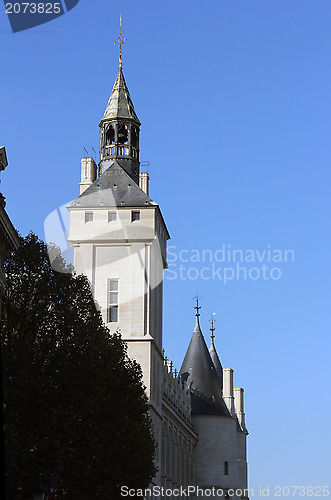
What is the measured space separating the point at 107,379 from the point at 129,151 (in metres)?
24.0

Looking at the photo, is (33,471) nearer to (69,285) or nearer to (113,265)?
(69,285)

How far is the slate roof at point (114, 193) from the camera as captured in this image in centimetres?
4716

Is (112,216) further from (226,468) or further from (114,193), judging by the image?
(226,468)

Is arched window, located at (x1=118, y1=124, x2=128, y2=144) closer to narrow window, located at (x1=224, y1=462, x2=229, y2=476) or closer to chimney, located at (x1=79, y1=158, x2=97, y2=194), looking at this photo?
chimney, located at (x1=79, y1=158, x2=97, y2=194)

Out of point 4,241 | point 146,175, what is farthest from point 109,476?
point 146,175

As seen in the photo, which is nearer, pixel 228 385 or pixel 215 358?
pixel 228 385

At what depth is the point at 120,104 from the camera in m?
50.8

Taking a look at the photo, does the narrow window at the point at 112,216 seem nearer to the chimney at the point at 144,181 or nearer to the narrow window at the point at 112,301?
the chimney at the point at 144,181

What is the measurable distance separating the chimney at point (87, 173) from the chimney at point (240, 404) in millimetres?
A: 38585

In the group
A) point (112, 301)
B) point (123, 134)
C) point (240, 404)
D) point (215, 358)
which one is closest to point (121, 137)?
point (123, 134)

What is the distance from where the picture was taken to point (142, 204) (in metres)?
47.0

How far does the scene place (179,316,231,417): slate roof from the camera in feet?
210

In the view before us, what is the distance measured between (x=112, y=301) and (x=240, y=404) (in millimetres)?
40802

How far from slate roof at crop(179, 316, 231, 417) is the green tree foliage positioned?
1379 inches
